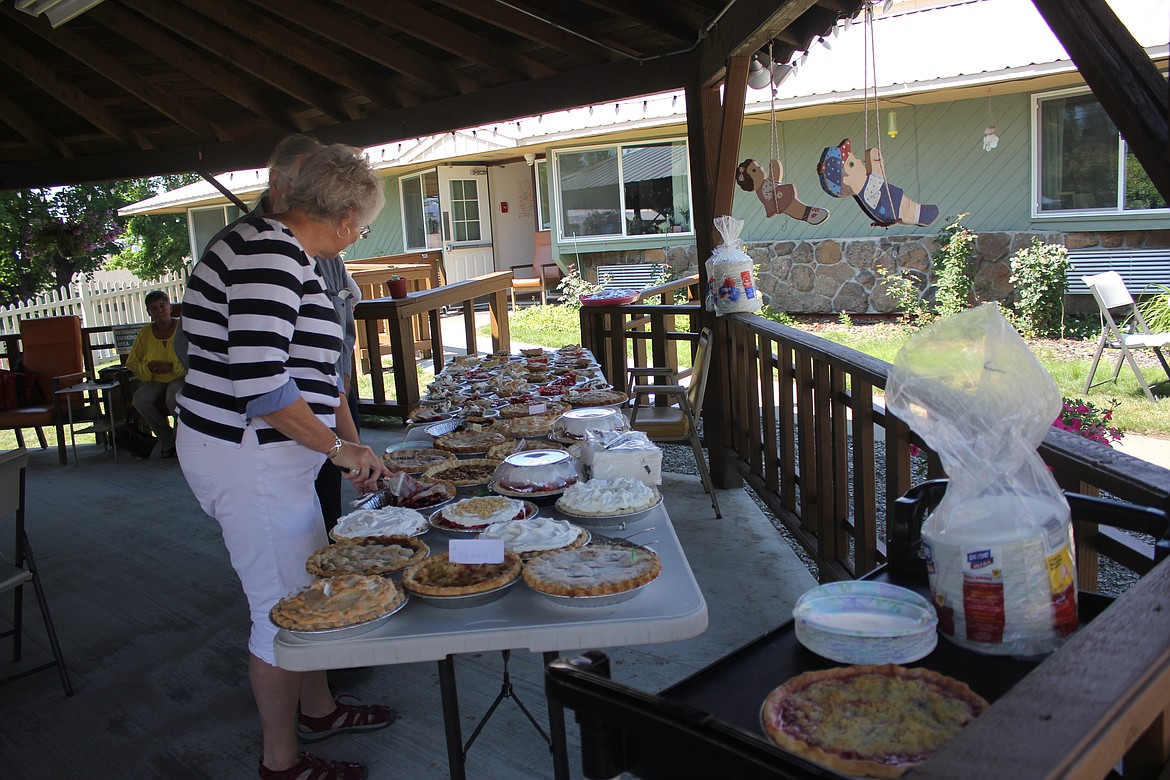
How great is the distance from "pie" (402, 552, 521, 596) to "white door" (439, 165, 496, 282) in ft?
46.2

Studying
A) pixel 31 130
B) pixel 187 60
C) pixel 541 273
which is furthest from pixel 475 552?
pixel 541 273

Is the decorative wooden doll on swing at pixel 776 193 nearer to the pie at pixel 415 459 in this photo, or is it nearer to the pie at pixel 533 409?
the pie at pixel 533 409

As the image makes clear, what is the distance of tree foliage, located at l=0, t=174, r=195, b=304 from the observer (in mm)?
9617

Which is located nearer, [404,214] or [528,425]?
[528,425]

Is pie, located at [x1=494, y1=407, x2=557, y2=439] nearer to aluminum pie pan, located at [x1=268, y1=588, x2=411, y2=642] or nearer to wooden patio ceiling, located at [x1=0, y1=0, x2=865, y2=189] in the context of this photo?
aluminum pie pan, located at [x1=268, y1=588, x2=411, y2=642]

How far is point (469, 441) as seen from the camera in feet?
10.2

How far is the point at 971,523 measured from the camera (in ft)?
3.90

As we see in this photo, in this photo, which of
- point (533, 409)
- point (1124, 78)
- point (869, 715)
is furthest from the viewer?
point (533, 409)

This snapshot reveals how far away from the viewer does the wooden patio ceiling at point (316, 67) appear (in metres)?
4.40

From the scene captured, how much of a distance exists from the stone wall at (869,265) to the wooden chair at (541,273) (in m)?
2.84

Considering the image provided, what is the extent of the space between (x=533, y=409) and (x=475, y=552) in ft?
5.91

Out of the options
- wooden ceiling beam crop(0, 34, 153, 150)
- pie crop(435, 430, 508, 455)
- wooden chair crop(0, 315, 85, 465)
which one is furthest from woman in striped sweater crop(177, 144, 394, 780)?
wooden chair crop(0, 315, 85, 465)

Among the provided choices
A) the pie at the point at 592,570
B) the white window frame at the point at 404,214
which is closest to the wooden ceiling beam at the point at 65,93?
the pie at the point at 592,570

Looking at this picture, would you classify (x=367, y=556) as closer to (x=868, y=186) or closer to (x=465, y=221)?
(x=868, y=186)
